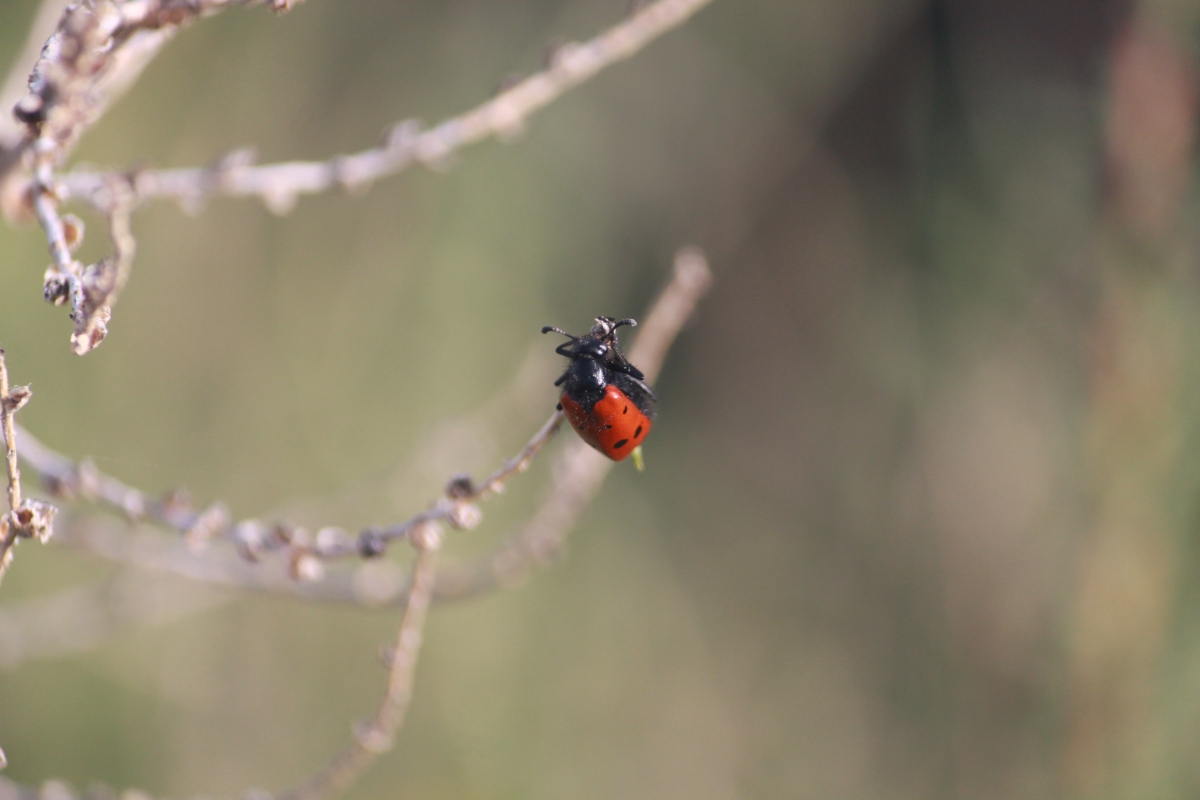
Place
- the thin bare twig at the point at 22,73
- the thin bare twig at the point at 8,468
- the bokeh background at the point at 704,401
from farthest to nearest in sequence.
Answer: the bokeh background at the point at 704,401
the thin bare twig at the point at 22,73
the thin bare twig at the point at 8,468

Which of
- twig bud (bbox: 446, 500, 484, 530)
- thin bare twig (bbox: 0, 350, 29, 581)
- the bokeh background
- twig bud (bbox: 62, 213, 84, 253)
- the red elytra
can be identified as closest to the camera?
thin bare twig (bbox: 0, 350, 29, 581)

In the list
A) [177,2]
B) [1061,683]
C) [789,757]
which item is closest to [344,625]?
[789,757]

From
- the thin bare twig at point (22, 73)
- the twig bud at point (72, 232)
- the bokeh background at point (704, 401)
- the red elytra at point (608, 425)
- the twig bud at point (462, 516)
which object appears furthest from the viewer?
the bokeh background at point (704, 401)

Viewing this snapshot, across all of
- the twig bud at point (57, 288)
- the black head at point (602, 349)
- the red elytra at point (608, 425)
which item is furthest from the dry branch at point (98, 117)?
the red elytra at point (608, 425)

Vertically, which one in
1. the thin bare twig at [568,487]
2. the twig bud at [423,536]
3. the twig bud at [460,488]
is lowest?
the twig bud at [423,536]

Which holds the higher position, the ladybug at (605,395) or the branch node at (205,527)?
the ladybug at (605,395)

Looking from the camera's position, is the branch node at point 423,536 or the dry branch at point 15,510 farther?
the branch node at point 423,536

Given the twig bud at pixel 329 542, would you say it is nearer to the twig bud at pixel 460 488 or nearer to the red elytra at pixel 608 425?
the twig bud at pixel 460 488

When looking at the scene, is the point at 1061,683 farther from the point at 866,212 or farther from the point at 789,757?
the point at 866,212

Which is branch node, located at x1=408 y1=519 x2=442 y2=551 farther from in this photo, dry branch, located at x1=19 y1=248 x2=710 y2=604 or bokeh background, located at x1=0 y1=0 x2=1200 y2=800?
bokeh background, located at x1=0 y1=0 x2=1200 y2=800

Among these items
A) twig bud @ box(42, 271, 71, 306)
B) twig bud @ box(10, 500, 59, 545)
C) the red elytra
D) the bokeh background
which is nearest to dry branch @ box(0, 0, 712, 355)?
twig bud @ box(42, 271, 71, 306)
